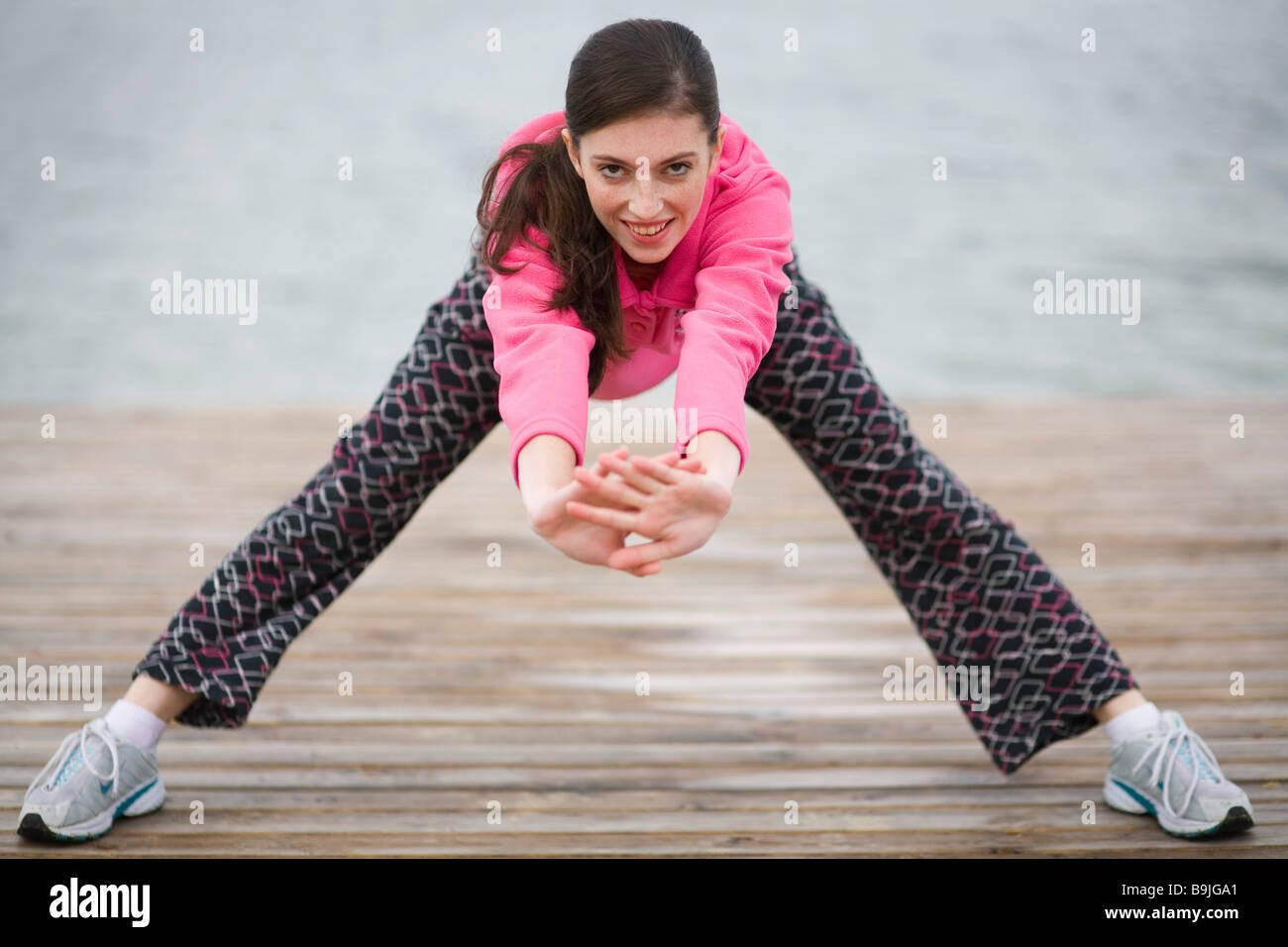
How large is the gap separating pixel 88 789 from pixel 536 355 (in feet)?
2.79

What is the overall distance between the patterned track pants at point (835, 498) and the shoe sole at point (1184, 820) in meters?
0.11

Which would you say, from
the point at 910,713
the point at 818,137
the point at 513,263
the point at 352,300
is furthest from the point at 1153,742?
the point at 818,137

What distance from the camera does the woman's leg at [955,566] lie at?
172cm

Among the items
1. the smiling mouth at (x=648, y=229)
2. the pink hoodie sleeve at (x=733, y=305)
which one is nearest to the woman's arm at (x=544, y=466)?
the pink hoodie sleeve at (x=733, y=305)

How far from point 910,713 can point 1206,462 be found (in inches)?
71.5

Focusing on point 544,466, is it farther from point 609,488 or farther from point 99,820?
point 99,820

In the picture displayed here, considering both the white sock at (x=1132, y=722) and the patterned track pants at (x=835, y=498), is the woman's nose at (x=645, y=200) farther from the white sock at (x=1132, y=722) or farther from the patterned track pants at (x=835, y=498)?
the white sock at (x=1132, y=722)

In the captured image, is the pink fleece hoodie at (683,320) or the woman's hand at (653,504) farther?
the pink fleece hoodie at (683,320)

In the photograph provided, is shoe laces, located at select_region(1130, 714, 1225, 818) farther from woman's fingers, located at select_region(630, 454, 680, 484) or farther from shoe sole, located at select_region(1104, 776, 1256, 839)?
woman's fingers, located at select_region(630, 454, 680, 484)

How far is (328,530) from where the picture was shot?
1729 mm

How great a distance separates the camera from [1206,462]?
3.54 m

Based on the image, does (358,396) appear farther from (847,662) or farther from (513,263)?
(513,263)

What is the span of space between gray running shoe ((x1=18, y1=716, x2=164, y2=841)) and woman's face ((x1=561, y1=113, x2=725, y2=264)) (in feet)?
3.09

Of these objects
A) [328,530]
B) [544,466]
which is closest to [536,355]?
[544,466]
